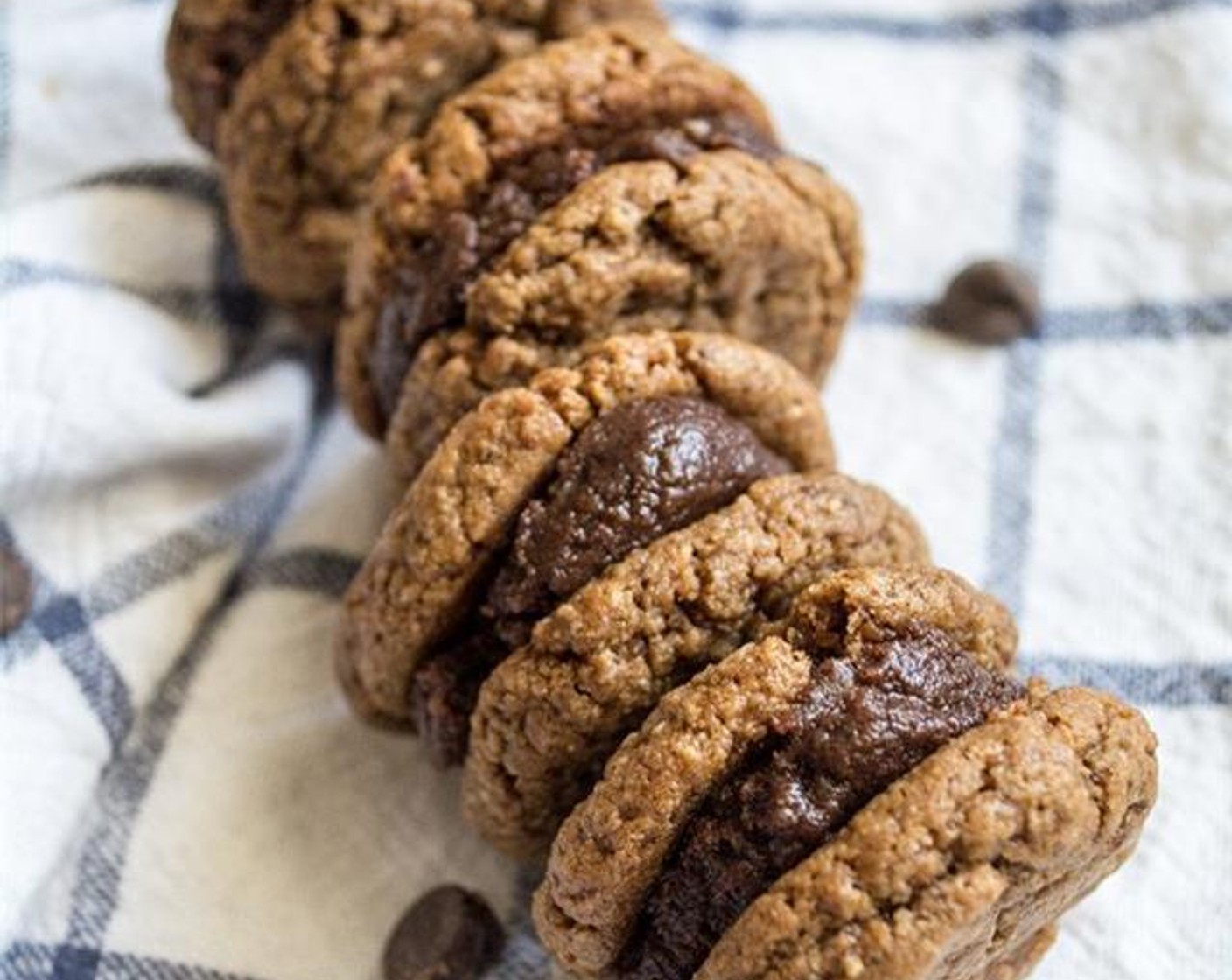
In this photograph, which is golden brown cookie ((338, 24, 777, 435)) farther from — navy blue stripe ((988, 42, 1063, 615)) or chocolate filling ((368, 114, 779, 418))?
navy blue stripe ((988, 42, 1063, 615))

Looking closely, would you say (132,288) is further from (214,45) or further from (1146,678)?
(1146,678)

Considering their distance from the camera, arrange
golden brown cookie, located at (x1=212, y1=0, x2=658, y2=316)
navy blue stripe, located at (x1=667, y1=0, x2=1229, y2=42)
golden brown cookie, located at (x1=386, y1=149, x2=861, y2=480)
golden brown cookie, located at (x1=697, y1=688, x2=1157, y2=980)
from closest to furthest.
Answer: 1. golden brown cookie, located at (x1=697, y1=688, x2=1157, y2=980)
2. golden brown cookie, located at (x1=386, y1=149, x2=861, y2=480)
3. golden brown cookie, located at (x1=212, y1=0, x2=658, y2=316)
4. navy blue stripe, located at (x1=667, y1=0, x2=1229, y2=42)

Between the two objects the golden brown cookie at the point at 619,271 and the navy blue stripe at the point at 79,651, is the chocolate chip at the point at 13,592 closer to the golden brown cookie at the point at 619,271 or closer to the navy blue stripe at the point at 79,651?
the navy blue stripe at the point at 79,651

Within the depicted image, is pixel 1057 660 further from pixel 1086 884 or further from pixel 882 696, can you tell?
pixel 882 696

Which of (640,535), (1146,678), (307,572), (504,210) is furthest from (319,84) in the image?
(1146,678)

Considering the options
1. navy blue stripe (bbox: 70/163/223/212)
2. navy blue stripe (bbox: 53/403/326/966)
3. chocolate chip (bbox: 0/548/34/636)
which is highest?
navy blue stripe (bbox: 70/163/223/212)

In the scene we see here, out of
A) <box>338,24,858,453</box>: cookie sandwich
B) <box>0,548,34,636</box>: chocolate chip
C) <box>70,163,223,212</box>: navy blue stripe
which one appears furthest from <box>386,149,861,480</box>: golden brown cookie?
<box>70,163,223,212</box>: navy blue stripe

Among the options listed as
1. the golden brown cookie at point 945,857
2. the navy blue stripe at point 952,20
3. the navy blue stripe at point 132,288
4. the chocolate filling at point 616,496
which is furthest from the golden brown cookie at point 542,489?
the navy blue stripe at point 952,20

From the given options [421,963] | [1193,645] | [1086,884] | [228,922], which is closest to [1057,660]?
[1193,645]
